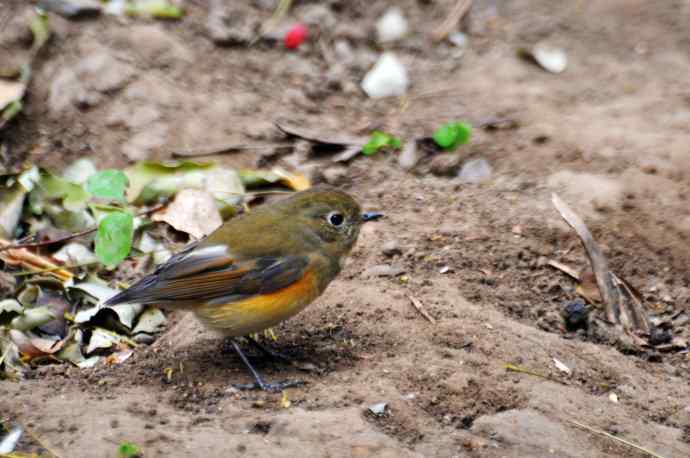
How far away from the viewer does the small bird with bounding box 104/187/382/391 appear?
4.84 metres

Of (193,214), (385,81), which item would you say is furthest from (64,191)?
(385,81)

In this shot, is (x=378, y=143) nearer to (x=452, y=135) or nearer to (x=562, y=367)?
(x=452, y=135)

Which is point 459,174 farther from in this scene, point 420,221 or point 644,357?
point 644,357

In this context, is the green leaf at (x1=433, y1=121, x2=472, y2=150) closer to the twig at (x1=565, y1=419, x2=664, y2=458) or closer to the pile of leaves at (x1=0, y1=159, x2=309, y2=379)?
the pile of leaves at (x1=0, y1=159, x2=309, y2=379)

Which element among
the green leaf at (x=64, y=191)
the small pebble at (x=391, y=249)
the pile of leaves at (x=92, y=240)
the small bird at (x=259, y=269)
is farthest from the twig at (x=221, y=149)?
the small bird at (x=259, y=269)

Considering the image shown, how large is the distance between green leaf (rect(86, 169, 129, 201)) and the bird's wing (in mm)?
1167

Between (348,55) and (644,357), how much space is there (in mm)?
4136

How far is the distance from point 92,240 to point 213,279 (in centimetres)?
168

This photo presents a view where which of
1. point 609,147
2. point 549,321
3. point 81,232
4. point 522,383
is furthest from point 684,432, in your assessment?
point 81,232

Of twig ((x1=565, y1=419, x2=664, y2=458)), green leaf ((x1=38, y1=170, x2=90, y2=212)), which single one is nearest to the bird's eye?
twig ((x1=565, y1=419, x2=664, y2=458))

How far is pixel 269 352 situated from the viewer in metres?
5.11

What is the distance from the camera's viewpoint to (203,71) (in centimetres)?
785

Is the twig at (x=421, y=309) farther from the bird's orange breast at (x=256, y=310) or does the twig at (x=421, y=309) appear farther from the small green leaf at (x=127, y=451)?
the small green leaf at (x=127, y=451)

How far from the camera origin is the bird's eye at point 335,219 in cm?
514
